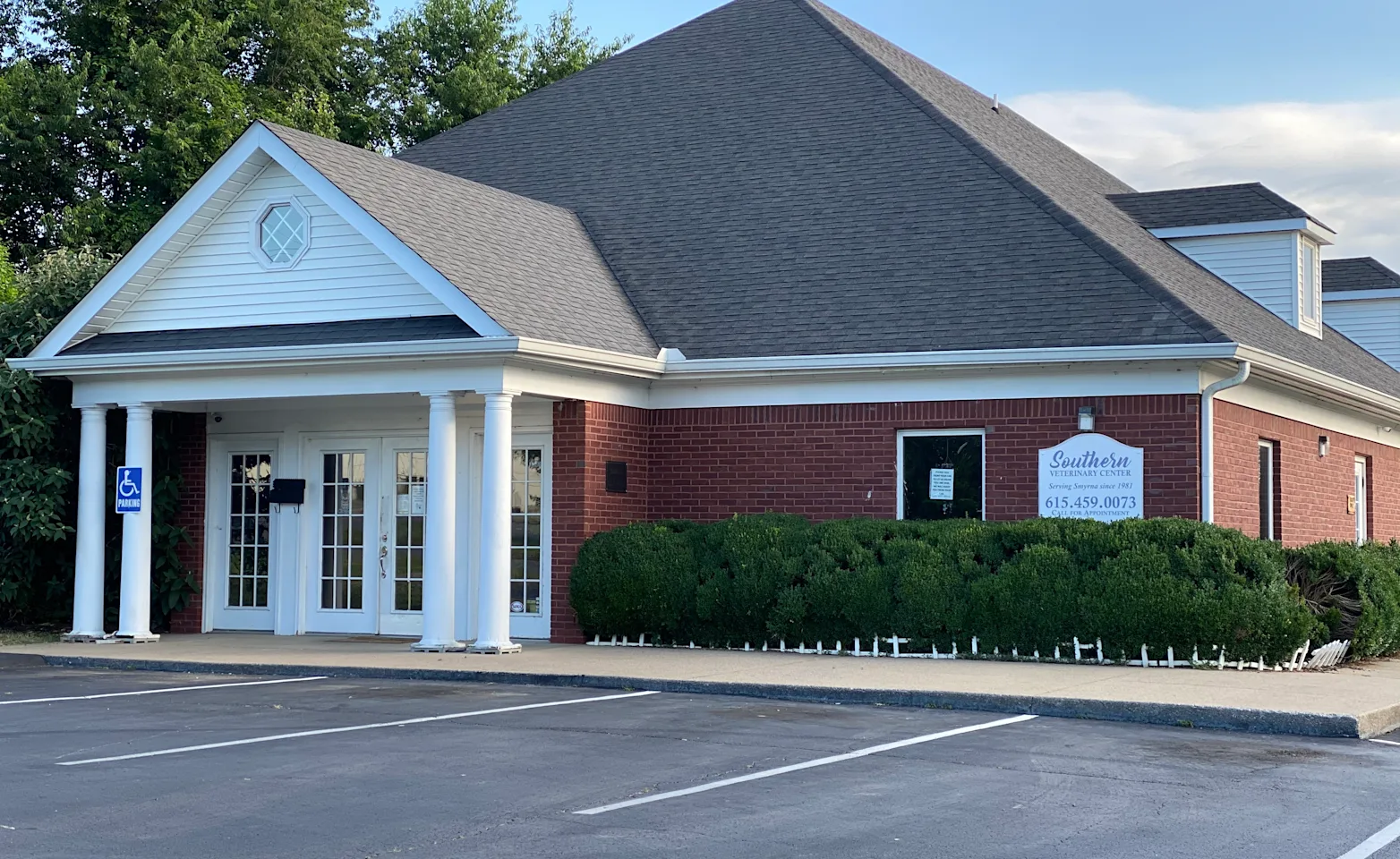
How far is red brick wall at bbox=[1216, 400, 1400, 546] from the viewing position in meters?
17.3

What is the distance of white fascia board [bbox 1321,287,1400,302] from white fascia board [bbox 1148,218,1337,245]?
6027 millimetres

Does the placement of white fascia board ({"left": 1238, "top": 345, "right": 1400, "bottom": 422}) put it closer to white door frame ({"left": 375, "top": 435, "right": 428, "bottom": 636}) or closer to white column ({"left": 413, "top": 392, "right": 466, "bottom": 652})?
white column ({"left": 413, "top": 392, "right": 466, "bottom": 652})

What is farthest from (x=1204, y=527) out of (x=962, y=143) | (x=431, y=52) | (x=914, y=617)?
(x=431, y=52)

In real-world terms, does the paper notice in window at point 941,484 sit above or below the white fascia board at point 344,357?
below

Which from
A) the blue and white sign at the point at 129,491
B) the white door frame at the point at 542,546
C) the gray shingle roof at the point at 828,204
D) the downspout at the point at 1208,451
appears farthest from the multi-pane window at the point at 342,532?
the downspout at the point at 1208,451

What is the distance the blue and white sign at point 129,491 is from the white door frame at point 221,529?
2068 millimetres

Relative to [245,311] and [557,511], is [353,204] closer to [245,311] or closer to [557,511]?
[245,311]

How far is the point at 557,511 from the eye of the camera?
1789cm

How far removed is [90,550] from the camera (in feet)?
59.5

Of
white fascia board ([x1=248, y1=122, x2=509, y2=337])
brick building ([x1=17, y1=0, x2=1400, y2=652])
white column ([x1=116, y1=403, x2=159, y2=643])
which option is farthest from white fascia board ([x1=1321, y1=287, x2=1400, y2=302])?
white column ([x1=116, y1=403, x2=159, y2=643])

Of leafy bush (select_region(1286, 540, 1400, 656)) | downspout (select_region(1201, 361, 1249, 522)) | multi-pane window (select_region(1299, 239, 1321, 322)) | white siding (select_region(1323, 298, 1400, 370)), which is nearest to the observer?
leafy bush (select_region(1286, 540, 1400, 656))

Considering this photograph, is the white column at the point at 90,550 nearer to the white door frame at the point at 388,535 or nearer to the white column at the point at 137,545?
the white column at the point at 137,545

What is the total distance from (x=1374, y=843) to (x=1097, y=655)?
7833mm

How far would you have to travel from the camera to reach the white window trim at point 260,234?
57.9ft
